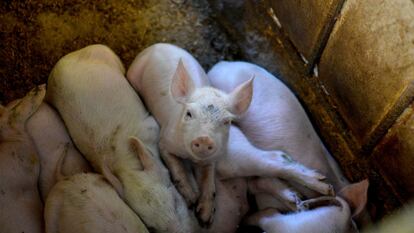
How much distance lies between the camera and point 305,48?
2.91 m

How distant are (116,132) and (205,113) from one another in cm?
54

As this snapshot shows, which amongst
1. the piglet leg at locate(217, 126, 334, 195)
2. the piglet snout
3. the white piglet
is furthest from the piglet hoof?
the piglet snout

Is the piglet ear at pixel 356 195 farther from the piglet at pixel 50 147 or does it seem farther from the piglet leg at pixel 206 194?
the piglet at pixel 50 147

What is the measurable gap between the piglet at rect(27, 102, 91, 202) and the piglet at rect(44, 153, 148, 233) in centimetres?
17

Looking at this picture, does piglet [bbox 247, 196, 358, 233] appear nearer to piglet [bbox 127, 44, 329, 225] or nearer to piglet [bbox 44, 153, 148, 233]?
piglet [bbox 127, 44, 329, 225]

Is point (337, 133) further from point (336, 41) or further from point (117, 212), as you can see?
point (117, 212)

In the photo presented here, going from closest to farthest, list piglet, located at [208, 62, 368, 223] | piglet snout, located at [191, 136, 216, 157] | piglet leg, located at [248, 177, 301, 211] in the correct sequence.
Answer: piglet snout, located at [191, 136, 216, 157] → piglet leg, located at [248, 177, 301, 211] → piglet, located at [208, 62, 368, 223]

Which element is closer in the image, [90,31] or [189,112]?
[189,112]

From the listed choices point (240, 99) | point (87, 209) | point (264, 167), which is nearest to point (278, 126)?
point (264, 167)

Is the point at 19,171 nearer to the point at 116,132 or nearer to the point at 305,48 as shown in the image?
the point at 116,132

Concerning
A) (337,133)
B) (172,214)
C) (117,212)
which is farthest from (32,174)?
(337,133)

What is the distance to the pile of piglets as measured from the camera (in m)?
2.41

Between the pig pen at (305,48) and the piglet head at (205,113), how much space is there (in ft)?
1.74

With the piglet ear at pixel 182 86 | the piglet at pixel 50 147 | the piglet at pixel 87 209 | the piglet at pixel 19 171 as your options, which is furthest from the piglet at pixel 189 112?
the piglet at pixel 19 171
